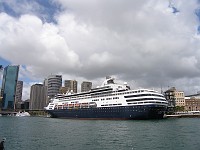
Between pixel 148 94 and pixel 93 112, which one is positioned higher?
pixel 148 94

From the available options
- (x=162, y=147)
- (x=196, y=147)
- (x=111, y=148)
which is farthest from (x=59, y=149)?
(x=196, y=147)

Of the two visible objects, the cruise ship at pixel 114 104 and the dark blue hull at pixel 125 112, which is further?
the cruise ship at pixel 114 104

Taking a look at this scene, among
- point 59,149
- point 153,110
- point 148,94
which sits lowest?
point 59,149

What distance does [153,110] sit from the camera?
11638 cm

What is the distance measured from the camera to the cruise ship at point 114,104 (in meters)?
117

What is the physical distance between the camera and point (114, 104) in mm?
126438

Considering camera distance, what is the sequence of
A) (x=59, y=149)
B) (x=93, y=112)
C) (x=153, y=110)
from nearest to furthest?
(x=59, y=149)
(x=153, y=110)
(x=93, y=112)

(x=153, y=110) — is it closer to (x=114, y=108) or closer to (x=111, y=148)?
(x=114, y=108)

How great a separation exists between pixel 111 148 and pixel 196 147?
598 inches

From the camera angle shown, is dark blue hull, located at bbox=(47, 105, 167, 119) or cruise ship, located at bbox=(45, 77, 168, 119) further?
→ cruise ship, located at bbox=(45, 77, 168, 119)

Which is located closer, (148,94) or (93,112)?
(148,94)

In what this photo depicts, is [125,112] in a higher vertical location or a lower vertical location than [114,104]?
lower

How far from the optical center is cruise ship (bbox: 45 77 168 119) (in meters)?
117

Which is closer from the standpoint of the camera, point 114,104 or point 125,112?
point 125,112
